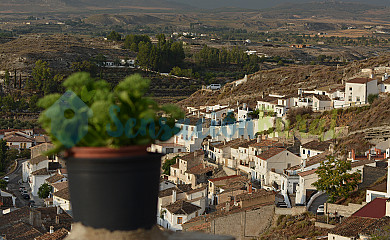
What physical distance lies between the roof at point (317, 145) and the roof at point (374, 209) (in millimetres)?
8992

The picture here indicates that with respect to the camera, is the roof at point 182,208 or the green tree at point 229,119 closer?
the roof at point 182,208

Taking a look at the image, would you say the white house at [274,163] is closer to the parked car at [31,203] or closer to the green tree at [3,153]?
the parked car at [31,203]

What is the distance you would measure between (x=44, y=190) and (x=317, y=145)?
11384 millimetres

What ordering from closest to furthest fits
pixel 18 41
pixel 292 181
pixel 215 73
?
pixel 292 181, pixel 215 73, pixel 18 41

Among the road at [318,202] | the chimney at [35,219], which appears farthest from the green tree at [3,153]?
the road at [318,202]

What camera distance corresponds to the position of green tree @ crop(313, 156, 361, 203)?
17094 mm

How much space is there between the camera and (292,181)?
20391 mm

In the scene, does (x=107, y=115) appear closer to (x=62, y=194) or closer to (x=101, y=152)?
(x=101, y=152)

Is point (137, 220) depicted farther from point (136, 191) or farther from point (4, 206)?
point (4, 206)

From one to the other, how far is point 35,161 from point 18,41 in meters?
54.4

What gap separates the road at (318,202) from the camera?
58.9 feet

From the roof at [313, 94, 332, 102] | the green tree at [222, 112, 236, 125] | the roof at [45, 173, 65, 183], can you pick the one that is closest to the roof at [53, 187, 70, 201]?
the roof at [45, 173, 65, 183]

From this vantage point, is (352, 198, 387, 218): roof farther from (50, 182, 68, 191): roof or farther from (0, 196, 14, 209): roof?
(50, 182, 68, 191): roof

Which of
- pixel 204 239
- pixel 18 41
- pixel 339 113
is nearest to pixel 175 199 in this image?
pixel 339 113
